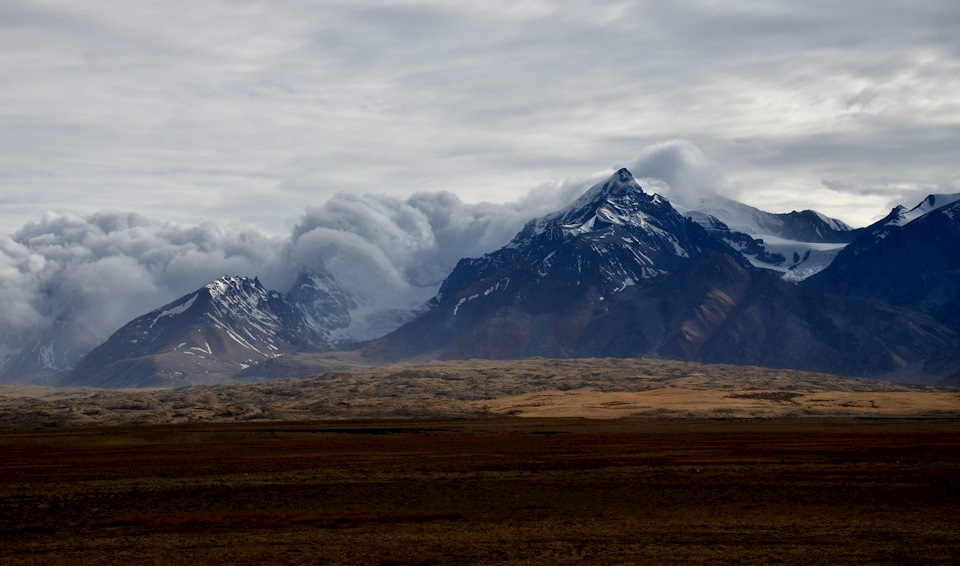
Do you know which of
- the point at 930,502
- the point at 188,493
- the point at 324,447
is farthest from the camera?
the point at 324,447

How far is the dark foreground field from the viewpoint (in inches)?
1688

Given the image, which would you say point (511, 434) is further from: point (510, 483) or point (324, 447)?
point (510, 483)

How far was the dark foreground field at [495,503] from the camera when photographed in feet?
141

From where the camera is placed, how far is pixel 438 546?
44000 mm

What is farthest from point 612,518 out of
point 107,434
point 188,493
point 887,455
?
point 107,434

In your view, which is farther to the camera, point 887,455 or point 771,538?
point 887,455

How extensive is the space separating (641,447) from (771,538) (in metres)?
47.7

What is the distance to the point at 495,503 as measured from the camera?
185 feet

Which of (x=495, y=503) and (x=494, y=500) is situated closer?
(x=495, y=503)

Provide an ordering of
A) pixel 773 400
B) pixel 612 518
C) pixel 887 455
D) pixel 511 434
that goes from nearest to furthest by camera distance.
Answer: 1. pixel 612 518
2. pixel 887 455
3. pixel 511 434
4. pixel 773 400

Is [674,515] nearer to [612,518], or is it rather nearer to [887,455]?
[612,518]

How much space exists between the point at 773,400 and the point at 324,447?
11515 centimetres

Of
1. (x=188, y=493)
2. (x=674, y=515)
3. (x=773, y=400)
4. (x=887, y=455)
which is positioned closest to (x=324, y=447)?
(x=188, y=493)

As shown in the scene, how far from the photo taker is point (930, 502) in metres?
53.8
